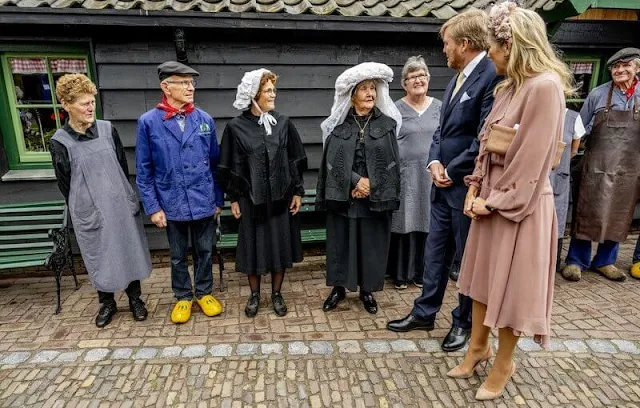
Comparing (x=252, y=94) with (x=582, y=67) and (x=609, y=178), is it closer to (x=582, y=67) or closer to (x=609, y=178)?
(x=609, y=178)

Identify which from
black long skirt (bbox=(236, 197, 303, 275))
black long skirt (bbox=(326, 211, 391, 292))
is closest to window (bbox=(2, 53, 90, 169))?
black long skirt (bbox=(236, 197, 303, 275))

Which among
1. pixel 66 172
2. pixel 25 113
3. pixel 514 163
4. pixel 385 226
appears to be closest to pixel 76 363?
pixel 66 172

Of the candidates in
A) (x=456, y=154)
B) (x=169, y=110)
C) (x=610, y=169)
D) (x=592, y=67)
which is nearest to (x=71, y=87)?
(x=169, y=110)

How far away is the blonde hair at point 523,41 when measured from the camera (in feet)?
6.61

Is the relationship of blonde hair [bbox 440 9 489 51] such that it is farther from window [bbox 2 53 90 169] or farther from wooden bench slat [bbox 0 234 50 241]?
wooden bench slat [bbox 0 234 50 241]

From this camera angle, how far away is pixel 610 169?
3998mm

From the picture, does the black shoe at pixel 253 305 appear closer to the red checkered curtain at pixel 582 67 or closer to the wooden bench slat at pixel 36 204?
the wooden bench slat at pixel 36 204

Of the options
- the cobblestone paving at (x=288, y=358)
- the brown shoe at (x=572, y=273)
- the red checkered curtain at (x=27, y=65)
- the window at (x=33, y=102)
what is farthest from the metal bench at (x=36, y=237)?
the brown shoe at (x=572, y=273)

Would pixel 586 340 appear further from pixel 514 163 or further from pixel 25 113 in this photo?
pixel 25 113

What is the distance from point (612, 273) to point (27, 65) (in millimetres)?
6156

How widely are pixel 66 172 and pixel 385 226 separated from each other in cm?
244

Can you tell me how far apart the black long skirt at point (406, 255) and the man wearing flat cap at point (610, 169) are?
1574 millimetres

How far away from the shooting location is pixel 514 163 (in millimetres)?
2072

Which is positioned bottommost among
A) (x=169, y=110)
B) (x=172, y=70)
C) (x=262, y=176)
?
(x=262, y=176)
